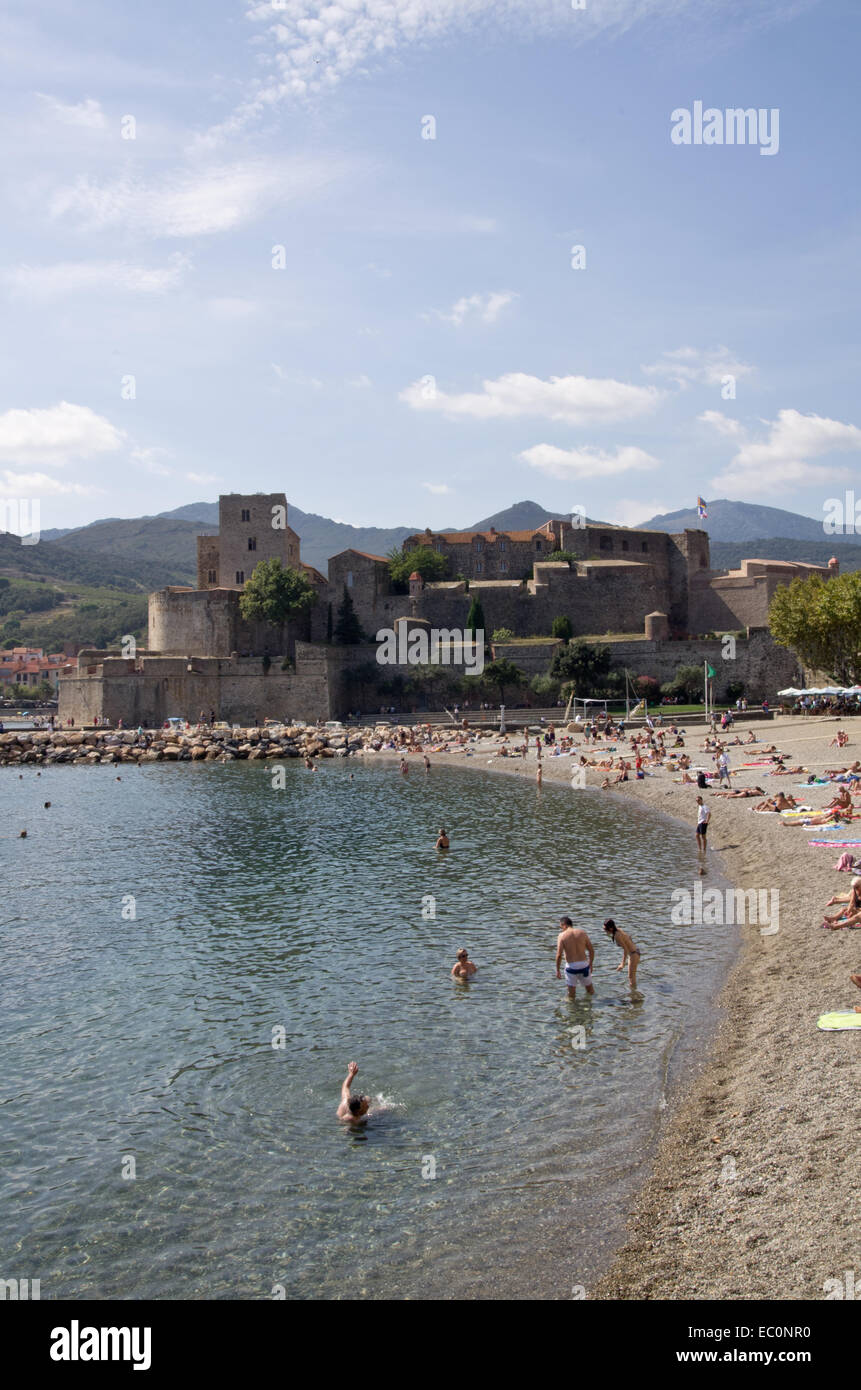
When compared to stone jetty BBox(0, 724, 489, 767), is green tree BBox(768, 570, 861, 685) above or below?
above

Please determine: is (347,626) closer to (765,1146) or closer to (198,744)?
(198,744)

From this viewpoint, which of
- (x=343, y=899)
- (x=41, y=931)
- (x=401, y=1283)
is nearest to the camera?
(x=401, y=1283)

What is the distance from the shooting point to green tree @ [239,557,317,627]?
58.2 metres

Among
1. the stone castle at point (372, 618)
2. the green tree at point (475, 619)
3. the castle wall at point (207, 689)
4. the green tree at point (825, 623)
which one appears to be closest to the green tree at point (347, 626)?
the stone castle at point (372, 618)

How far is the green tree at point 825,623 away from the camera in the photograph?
41.3 meters

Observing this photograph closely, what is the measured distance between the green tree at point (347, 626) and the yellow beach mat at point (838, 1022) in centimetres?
5202

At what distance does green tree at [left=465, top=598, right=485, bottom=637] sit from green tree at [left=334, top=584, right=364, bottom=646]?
6.77m

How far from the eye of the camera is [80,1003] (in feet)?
44.3

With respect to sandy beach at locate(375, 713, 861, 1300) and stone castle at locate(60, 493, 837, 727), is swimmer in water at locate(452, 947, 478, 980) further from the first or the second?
stone castle at locate(60, 493, 837, 727)

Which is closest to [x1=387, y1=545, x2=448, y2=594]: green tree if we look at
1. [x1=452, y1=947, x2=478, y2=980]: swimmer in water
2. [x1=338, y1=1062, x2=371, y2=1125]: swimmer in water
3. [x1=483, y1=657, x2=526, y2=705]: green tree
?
[x1=483, y1=657, x2=526, y2=705]: green tree

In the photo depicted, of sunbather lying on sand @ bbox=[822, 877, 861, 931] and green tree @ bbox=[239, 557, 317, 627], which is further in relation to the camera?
green tree @ bbox=[239, 557, 317, 627]
